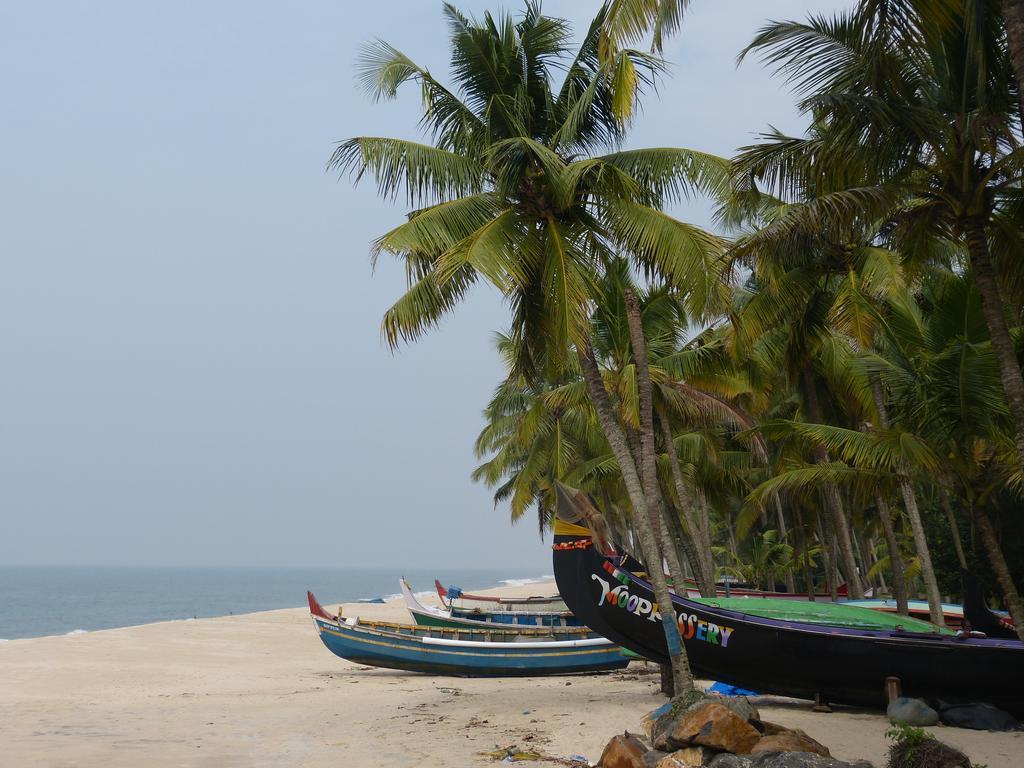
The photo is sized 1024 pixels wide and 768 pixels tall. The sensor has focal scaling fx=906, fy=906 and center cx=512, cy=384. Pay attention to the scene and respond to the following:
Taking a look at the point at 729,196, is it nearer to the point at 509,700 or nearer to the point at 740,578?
the point at 509,700

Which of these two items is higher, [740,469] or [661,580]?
[740,469]

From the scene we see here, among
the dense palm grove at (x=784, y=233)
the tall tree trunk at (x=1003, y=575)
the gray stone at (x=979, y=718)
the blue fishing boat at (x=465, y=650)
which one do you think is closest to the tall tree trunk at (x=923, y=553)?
the dense palm grove at (x=784, y=233)

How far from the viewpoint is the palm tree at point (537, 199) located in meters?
10.7

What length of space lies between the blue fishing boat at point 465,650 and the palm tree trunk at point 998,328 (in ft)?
34.3

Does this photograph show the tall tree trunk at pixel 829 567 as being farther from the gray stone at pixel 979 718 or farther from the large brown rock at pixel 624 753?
the large brown rock at pixel 624 753

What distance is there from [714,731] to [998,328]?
15.3 feet

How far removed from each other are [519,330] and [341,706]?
23.1 ft

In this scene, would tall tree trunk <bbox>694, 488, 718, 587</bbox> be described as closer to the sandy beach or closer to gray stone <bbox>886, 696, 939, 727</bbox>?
the sandy beach

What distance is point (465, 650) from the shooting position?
17.9 metres

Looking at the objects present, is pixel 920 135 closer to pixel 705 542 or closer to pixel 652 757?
pixel 652 757

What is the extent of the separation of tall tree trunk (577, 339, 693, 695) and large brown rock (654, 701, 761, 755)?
2.08 m

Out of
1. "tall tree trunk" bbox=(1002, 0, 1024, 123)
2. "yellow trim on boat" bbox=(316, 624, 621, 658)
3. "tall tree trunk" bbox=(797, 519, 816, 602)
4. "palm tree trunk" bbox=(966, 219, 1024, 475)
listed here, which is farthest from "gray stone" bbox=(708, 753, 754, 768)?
"tall tree trunk" bbox=(797, 519, 816, 602)

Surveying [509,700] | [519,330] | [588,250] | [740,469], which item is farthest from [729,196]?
[740,469]

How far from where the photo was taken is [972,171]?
8.84 meters
